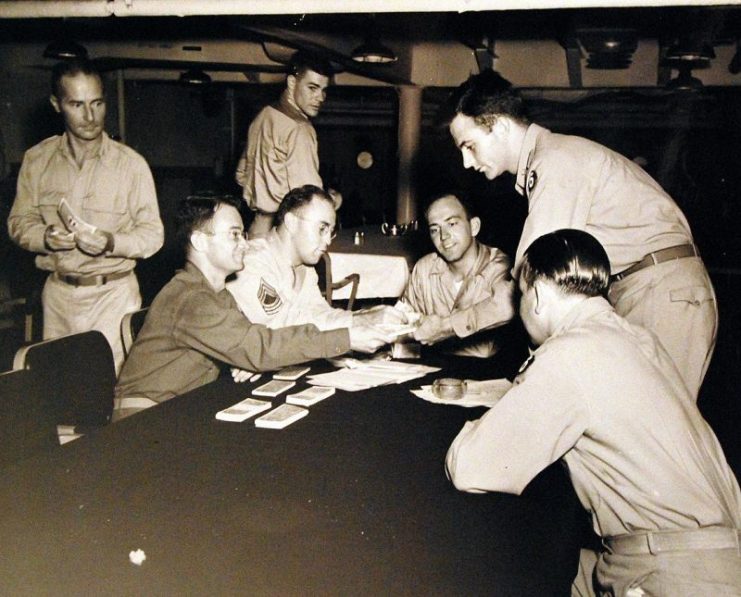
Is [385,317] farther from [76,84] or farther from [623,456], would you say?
[76,84]

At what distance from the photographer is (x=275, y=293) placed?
2941 mm

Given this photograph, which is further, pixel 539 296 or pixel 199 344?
pixel 199 344

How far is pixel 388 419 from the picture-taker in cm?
194

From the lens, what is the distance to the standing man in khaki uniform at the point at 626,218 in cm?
227

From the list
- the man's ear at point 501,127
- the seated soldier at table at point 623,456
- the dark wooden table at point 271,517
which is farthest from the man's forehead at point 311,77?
the seated soldier at table at point 623,456

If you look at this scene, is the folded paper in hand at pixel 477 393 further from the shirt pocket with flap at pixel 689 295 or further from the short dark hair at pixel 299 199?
the short dark hair at pixel 299 199

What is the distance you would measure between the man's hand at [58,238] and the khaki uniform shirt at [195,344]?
94 centimetres

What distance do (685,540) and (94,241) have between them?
2.65 meters

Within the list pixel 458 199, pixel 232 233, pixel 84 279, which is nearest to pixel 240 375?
pixel 232 233

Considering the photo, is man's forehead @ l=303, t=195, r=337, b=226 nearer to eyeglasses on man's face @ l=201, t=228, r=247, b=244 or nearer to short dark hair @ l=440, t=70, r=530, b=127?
eyeglasses on man's face @ l=201, t=228, r=247, b=244

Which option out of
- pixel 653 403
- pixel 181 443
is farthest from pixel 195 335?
pixel 653 403

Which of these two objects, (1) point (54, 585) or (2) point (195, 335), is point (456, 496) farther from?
(2) point (195, 335)

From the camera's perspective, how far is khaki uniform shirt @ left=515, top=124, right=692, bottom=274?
220 cm

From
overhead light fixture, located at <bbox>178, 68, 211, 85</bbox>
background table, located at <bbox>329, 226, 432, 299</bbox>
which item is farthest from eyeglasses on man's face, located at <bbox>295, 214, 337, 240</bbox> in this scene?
overhead light fixture, located at <bbox>178, 68, 211, 85</bbox>
